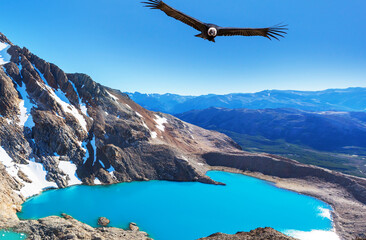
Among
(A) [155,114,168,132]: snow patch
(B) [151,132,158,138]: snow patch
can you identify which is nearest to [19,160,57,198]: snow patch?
(B) [151,132,158,138]: snow patch

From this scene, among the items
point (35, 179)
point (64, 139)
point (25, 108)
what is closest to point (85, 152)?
point (64, 139)

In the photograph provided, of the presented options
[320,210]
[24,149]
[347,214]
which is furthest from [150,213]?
[347,214]

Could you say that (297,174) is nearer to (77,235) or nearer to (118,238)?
(118,238)

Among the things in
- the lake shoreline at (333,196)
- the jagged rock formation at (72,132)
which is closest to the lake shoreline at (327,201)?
the lake shoreline at (333,196)

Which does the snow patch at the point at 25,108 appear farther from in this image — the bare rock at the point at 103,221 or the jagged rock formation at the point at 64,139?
the bare rock at the point at 103,221

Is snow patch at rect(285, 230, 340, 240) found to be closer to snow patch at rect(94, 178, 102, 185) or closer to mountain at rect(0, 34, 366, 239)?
mountain at rect(0, 34, 366, 239)

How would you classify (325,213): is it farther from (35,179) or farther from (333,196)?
(35,179)
